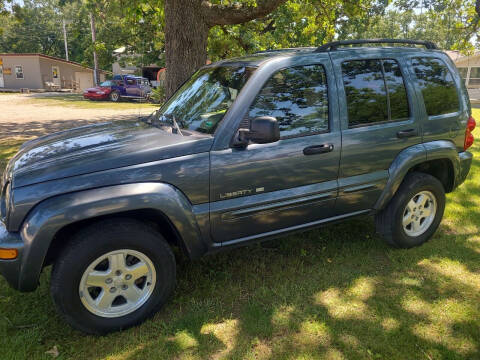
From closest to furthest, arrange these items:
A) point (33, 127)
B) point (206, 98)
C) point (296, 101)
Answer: point (296, 101) → point (206, 98) → point (33, 127)

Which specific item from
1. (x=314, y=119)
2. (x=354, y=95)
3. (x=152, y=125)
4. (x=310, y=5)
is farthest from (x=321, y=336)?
(x=310, y=5)

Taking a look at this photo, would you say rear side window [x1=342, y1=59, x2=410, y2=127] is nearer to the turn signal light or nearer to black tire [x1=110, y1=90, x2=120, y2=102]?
the turn signal light

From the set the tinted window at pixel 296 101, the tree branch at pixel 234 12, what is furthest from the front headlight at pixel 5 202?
the tree branch at pixel 234 12

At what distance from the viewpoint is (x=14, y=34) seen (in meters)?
55.7

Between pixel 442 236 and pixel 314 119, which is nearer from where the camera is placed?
pixel 314 119

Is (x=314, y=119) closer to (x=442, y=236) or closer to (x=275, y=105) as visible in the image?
(x=275, y=105)

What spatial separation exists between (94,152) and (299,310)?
6.51 feet

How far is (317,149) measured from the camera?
3205 millimetres

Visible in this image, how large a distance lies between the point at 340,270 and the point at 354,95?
64.6 inches

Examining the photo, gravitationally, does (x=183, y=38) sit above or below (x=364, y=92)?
above

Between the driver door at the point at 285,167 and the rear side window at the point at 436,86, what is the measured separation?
1.12 metres

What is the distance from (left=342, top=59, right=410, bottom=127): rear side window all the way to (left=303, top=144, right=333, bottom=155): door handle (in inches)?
12.8

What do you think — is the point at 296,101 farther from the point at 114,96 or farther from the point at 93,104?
the point at 114,96

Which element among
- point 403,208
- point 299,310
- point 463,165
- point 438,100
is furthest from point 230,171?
point 463,165
